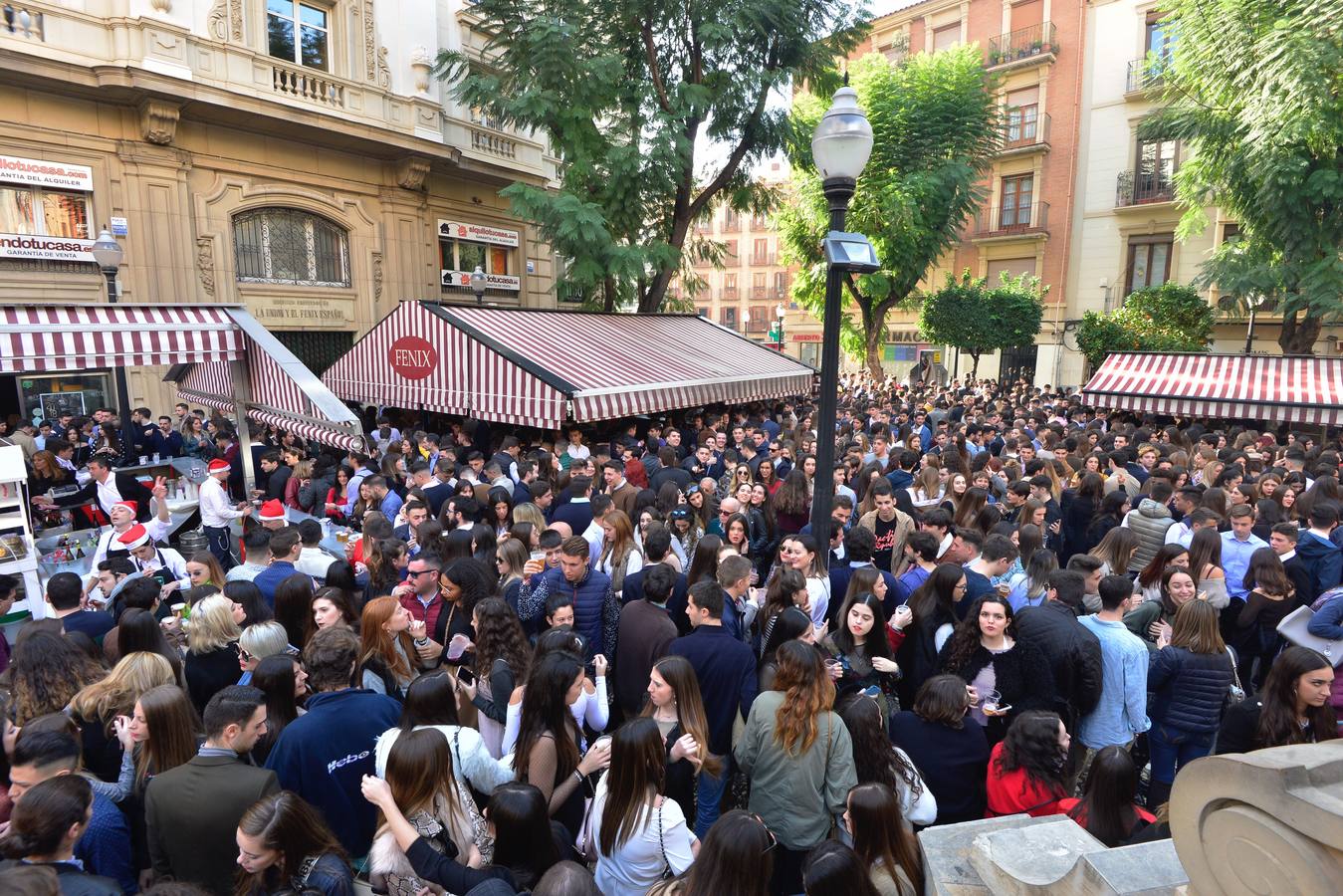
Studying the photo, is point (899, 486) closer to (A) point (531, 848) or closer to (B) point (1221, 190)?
(A) point (531, 848)

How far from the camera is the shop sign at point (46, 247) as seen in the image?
40.9 ft

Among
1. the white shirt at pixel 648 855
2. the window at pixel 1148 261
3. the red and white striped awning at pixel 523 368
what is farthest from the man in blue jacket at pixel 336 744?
the window at pixel 1148 261

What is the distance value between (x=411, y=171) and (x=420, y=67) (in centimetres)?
257

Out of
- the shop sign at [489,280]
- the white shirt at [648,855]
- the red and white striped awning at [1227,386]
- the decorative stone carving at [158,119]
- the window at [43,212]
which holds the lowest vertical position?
the white shirt at [648,855]

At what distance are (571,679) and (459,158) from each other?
62.8 feet

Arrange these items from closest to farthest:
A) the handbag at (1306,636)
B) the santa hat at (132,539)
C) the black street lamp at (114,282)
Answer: the handbag at (1306,636), the santa hat at (132,539), the black street lamp at (114,282)

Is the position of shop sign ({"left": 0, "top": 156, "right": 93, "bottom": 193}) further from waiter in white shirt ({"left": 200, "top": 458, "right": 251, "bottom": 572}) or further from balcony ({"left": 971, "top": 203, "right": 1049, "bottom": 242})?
balcony ({"left": 971, "top": 203, "right": 1049, "bottom": 242})

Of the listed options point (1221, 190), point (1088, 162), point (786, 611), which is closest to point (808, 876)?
→ point (786, 611)

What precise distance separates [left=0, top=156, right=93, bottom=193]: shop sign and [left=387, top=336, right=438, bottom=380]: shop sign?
676 centimetres

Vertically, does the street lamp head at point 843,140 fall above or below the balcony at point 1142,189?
below

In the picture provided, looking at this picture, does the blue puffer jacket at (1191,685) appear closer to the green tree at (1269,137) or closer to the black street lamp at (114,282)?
the black street lamp at (114,282)

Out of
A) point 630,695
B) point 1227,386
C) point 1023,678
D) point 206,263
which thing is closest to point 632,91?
point 206,263

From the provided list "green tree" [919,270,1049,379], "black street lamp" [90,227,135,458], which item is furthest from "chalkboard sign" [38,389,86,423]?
"green tree" [919,270,1049,379]

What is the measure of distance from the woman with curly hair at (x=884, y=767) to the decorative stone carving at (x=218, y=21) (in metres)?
17.9
